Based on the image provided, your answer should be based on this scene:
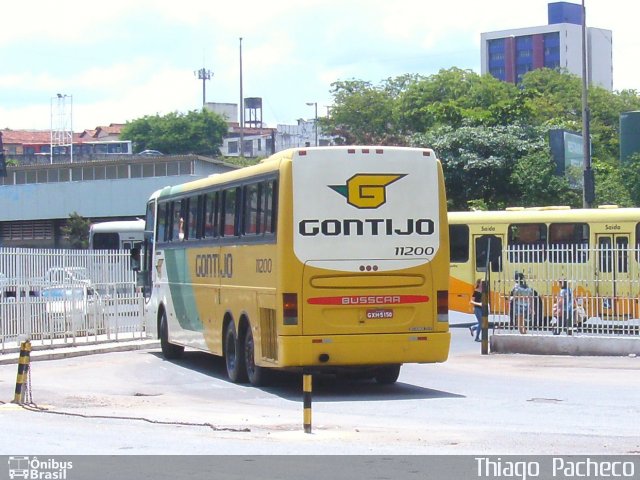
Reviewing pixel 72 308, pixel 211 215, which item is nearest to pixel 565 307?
pixel 211 215

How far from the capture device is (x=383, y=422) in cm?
1462

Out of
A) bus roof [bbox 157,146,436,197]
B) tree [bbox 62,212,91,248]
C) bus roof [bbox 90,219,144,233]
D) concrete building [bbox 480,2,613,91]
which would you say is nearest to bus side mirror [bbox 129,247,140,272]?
bus roof [bbox 157,146,436,197]

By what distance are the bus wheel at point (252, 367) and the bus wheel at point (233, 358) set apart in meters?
0.17

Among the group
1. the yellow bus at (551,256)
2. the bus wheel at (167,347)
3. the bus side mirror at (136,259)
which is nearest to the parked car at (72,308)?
the bus side mirror at (136,259)

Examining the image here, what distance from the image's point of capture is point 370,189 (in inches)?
674

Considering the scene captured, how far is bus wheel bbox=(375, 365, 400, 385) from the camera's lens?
18953 millimetres

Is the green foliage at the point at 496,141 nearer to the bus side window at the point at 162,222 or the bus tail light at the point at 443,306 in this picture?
the bus side window at the point at 162,222

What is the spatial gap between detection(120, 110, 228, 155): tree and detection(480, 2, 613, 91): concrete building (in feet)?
131

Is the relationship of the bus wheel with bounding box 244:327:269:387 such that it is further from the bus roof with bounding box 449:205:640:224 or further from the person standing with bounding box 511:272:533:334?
the bus roof with bounding box 449:205:640:224

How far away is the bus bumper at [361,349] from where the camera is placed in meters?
16.8

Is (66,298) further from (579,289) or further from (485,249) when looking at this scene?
(485,249)

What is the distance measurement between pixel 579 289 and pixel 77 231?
135 feet
